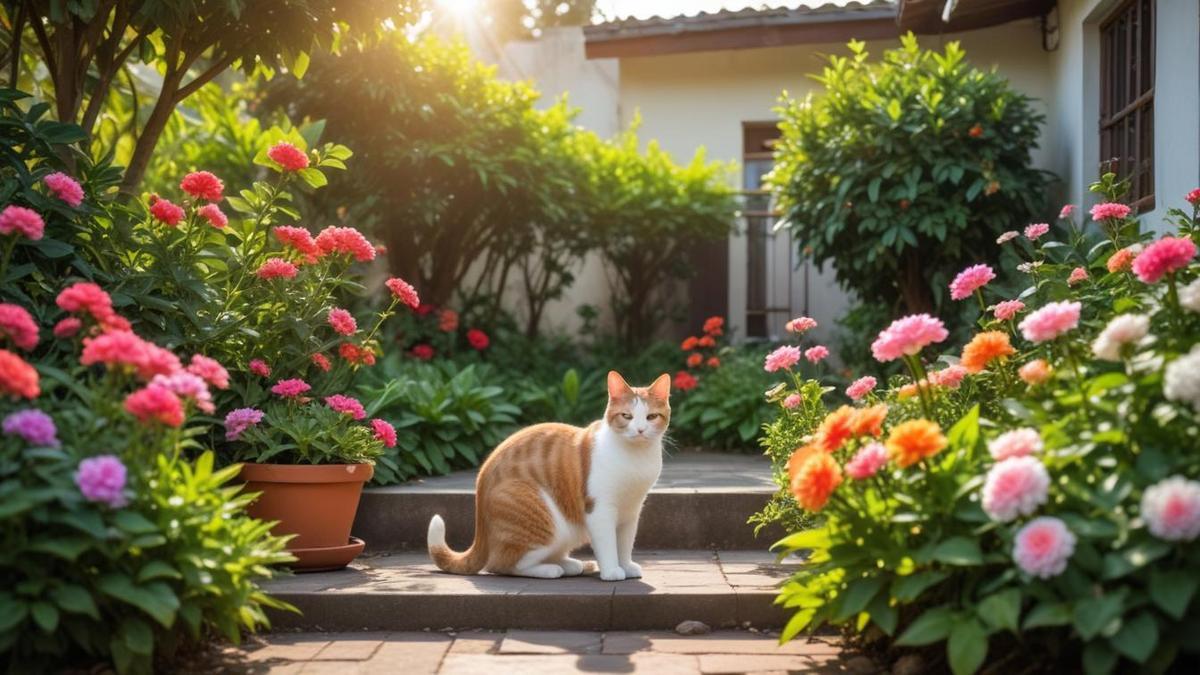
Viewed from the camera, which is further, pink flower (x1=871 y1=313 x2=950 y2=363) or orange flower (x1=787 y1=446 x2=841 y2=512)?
pink flower (x1=871 y1=313 x2=950 y2=363)

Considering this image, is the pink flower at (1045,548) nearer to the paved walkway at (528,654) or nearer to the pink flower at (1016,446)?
the pink flower at (1016,446)

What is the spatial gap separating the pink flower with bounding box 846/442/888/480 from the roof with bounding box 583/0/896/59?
6.52 metres

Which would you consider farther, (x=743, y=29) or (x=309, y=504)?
(x=743, y=29)

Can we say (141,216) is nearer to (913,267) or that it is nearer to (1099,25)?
(913,267)

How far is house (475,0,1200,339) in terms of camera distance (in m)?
6.78

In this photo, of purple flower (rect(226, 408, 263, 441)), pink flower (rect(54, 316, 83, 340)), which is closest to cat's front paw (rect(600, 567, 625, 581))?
purple flower (rect(226, 408, 263, 441))

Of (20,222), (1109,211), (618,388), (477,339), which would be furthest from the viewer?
(477,339)

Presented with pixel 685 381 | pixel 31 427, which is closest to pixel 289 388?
pixel 31 427

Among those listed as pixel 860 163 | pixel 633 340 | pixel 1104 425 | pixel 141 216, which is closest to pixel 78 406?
pixel 141 216

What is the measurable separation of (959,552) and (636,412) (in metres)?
1.65

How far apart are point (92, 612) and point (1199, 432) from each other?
2582 mm

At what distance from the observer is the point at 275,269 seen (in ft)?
13.9

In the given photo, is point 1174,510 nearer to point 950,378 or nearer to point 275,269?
point 950,378

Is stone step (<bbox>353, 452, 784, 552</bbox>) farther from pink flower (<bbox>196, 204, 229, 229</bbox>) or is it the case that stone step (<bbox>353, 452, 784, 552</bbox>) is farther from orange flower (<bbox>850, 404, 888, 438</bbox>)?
orange flower (<bbox>850, 404, 888, 438</bbox>)
